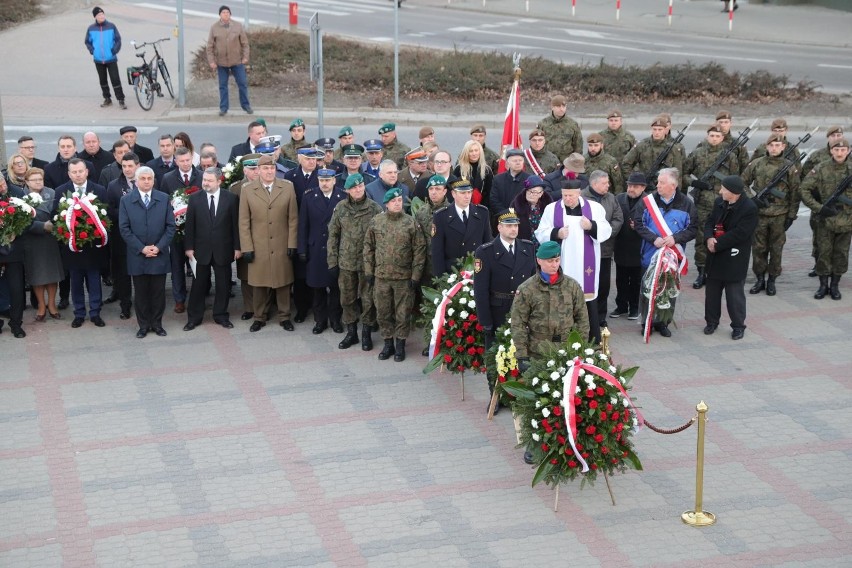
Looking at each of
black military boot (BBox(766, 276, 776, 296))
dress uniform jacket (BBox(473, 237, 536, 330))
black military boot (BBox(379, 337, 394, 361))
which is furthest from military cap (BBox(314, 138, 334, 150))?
black military boot (BBox(766, 276, 776, 296))

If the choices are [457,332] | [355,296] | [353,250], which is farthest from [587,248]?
[355,296]

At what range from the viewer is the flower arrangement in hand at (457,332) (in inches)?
454

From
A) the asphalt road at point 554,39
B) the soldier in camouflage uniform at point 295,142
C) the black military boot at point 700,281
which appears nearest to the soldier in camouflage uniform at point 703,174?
the black military boot at point 700,281

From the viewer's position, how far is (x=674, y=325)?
13.9 m

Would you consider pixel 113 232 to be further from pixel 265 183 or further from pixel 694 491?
pixel 694 491

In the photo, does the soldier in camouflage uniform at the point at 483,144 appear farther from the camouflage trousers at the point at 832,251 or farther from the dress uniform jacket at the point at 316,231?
the camouflage trousers at the point at 832,251

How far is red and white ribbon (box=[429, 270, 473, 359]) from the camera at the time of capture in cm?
1155

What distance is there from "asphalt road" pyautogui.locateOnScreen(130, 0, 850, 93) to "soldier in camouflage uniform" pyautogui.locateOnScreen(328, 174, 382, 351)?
16.9m

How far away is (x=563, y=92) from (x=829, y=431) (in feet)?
53.9

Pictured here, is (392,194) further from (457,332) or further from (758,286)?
(758,286)

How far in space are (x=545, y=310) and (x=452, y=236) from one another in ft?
7.85

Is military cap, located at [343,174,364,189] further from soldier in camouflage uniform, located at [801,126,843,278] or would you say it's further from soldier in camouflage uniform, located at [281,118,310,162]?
soldier in camouflage uniform, located at [801,126,843,278]

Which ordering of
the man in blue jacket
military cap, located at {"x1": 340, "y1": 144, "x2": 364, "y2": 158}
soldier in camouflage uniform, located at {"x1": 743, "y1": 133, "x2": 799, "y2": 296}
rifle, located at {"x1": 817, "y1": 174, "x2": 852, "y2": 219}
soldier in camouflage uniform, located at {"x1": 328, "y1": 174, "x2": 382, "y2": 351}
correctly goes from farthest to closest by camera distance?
the man in blue jacket → soldier in camouflage uniform, located at {"x1": 743, "y1": 133, "x2": 799, "y2": 296} → rifle, located at {"x1": 817, "y1": 174, "x2": 852, "y2": 219} → military cap, located at {"x1": 340, "y1": 144, "x2": 364, "y2": 158} → soldier in camouflage uniform, located at {"x1": 328, "y1": 174, "x2": 382, "y2": 351}

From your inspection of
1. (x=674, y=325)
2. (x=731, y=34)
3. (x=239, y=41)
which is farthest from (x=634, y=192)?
(x=731, y=34)
